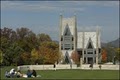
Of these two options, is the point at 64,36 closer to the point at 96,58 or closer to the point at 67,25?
the point at 67,25

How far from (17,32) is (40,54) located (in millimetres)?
17536

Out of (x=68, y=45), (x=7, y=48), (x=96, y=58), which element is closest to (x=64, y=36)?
(x=68, y=45)

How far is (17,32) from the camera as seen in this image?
8944 cm

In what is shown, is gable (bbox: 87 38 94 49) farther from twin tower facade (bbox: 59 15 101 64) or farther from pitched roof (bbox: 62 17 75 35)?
pitched roof (bbox: 62 17 75 35)

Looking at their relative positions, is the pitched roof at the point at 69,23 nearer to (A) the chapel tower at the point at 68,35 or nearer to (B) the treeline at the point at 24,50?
(A) the chapel tower at the point at 68,35

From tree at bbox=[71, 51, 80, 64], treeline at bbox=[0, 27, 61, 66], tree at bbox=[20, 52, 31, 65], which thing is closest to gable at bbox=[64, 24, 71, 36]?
treeline at bbox=[0, 27, 61, 66]

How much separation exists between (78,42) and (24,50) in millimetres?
17670

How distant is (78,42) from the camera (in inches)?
3489

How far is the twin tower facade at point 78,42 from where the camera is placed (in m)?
86.1

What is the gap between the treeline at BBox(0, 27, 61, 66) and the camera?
67.6 m

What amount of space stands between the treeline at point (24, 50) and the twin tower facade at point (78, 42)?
258 cm

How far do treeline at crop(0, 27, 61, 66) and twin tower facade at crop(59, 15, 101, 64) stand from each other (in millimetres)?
2585

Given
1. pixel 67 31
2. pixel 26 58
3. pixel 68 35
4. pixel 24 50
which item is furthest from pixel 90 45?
pixel 26 58

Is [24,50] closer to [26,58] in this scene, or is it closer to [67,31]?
[26,58]
